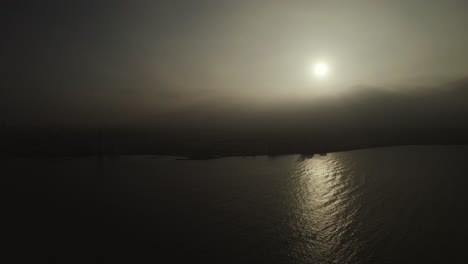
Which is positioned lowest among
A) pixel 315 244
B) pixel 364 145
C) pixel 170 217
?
pixel 315 244

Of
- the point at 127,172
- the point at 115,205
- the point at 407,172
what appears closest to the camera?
the point at 115,205

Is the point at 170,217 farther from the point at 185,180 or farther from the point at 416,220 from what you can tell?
the point at 416,220

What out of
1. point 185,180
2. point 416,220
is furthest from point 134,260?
point 416,220

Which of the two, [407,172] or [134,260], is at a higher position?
[407,172]

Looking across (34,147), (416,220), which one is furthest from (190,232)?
(34,147)

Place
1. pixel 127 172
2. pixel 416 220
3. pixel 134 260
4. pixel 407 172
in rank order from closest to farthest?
1. pixel 134 260
2. pixel 416 220
3. pixel 407 172
4. pixel 127 172

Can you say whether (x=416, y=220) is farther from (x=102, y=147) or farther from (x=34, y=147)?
(x=34, y=147)

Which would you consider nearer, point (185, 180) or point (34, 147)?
point (185, 180)
